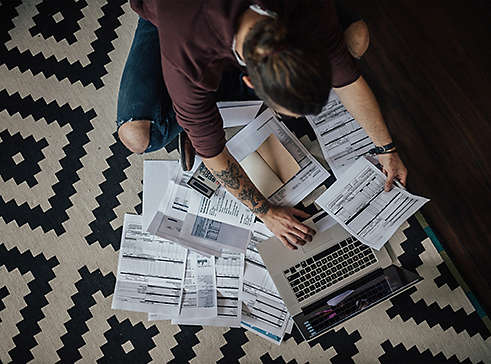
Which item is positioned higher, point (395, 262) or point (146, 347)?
point (395, 262)

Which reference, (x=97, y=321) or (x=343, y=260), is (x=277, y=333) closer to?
(x=343, y=260)

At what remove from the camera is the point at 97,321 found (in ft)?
4.76

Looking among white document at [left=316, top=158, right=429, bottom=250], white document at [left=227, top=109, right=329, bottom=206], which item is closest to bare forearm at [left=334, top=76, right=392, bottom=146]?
white document at [left=316, top=158, right=429, bottom=250]

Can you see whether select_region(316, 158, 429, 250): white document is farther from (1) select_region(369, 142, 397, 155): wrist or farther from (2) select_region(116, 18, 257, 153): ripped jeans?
(2) select_region(116, 18, 257, 153): ripped jeans

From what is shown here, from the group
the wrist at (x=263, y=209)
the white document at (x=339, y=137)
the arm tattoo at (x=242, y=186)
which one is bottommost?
the wrist at (x=263, y=209)

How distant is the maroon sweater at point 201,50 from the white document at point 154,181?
0.39 metres

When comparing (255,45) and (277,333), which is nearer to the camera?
(255,45)

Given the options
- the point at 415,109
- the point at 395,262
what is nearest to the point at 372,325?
the point at 395,262

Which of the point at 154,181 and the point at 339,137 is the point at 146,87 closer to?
the point at 154,181

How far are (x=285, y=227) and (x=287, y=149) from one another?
25 cm

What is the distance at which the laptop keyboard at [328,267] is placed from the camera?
4.25 ft

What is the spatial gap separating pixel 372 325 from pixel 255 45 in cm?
98

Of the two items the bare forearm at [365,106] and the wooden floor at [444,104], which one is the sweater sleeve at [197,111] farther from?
the wooden floor at [444,104]

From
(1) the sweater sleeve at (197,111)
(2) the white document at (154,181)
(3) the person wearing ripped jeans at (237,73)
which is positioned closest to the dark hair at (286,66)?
(3) the person wearing ripped jeans at (237,73)
